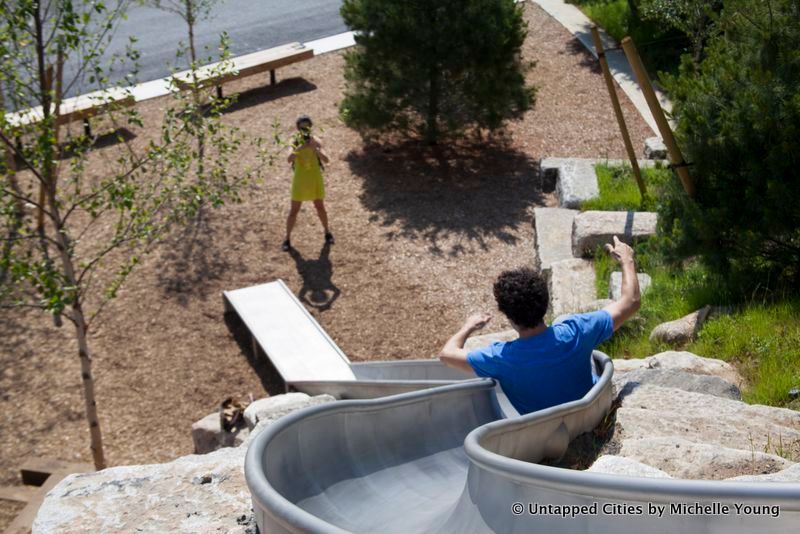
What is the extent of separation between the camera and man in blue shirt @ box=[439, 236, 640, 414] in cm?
388

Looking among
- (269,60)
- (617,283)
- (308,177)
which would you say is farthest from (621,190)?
(269,60)

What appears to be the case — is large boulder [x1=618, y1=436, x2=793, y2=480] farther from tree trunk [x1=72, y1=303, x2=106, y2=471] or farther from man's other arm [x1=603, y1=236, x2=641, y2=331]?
tree trunk [x1=72, y1=303, x2=106, y2=471]

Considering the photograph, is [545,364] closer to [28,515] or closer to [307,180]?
[28,515]

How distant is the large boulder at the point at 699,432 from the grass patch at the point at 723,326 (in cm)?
92

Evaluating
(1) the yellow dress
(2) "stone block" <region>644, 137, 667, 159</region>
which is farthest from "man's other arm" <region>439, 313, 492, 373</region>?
(2) "stone block" <region>644, 137, 667, 159</region>

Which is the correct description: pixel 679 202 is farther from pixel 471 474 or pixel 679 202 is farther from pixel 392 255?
pixel 471 474

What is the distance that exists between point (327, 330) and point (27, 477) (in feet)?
9.05

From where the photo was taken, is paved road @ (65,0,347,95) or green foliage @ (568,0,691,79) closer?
green foliage @ (568,0,691,79)

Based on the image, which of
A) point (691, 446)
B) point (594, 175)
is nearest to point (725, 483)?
point (691, 446)

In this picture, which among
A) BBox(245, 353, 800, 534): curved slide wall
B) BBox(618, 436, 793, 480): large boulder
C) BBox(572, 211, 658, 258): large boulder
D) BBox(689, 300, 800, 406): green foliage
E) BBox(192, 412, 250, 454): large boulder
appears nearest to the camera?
BBox(245, 353, 800, 534): curved slide wall

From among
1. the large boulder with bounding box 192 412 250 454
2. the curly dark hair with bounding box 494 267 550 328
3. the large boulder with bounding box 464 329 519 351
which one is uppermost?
the curly dark hair with bounding box 494 267 550 328

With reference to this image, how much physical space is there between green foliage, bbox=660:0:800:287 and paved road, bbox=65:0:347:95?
9175mm

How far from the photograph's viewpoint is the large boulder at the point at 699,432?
3309mm

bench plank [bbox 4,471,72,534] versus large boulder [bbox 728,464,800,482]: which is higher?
large boulder [bbox 728,464,800,482]
